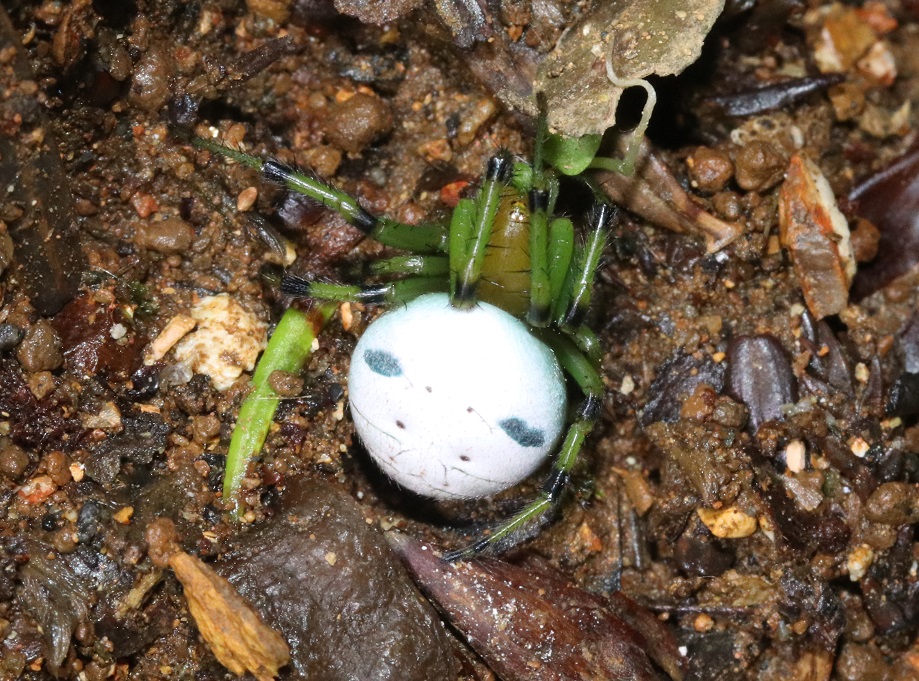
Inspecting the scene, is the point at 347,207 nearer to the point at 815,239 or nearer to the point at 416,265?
the point at 416,265

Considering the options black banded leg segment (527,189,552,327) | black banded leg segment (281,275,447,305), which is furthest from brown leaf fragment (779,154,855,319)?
black banded leg segment (281,275,447,305)

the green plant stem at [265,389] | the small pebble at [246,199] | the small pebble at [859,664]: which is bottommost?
the small pebble at [859,664]

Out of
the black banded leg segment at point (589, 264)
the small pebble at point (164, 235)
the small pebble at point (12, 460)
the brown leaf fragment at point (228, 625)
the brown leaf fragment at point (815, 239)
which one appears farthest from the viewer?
the brown leaf fragment at point (815, 239)

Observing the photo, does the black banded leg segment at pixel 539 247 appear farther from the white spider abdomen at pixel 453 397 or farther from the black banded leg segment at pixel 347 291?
the black banded leg segment at pixel 347 291

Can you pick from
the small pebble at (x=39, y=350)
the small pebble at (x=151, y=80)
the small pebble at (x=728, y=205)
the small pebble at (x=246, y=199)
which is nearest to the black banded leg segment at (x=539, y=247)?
the small pebble at (x=728, y=205)

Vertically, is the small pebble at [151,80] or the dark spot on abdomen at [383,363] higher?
the small pebble at [151,80]

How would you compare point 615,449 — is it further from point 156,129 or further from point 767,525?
point 156,129

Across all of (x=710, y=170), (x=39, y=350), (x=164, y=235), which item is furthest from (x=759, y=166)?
(x=39, y=350)

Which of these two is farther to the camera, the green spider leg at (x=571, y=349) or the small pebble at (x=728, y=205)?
the small pebble at (x=728, y=205)

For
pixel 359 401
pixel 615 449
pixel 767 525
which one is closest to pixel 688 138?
pixel 615 449
